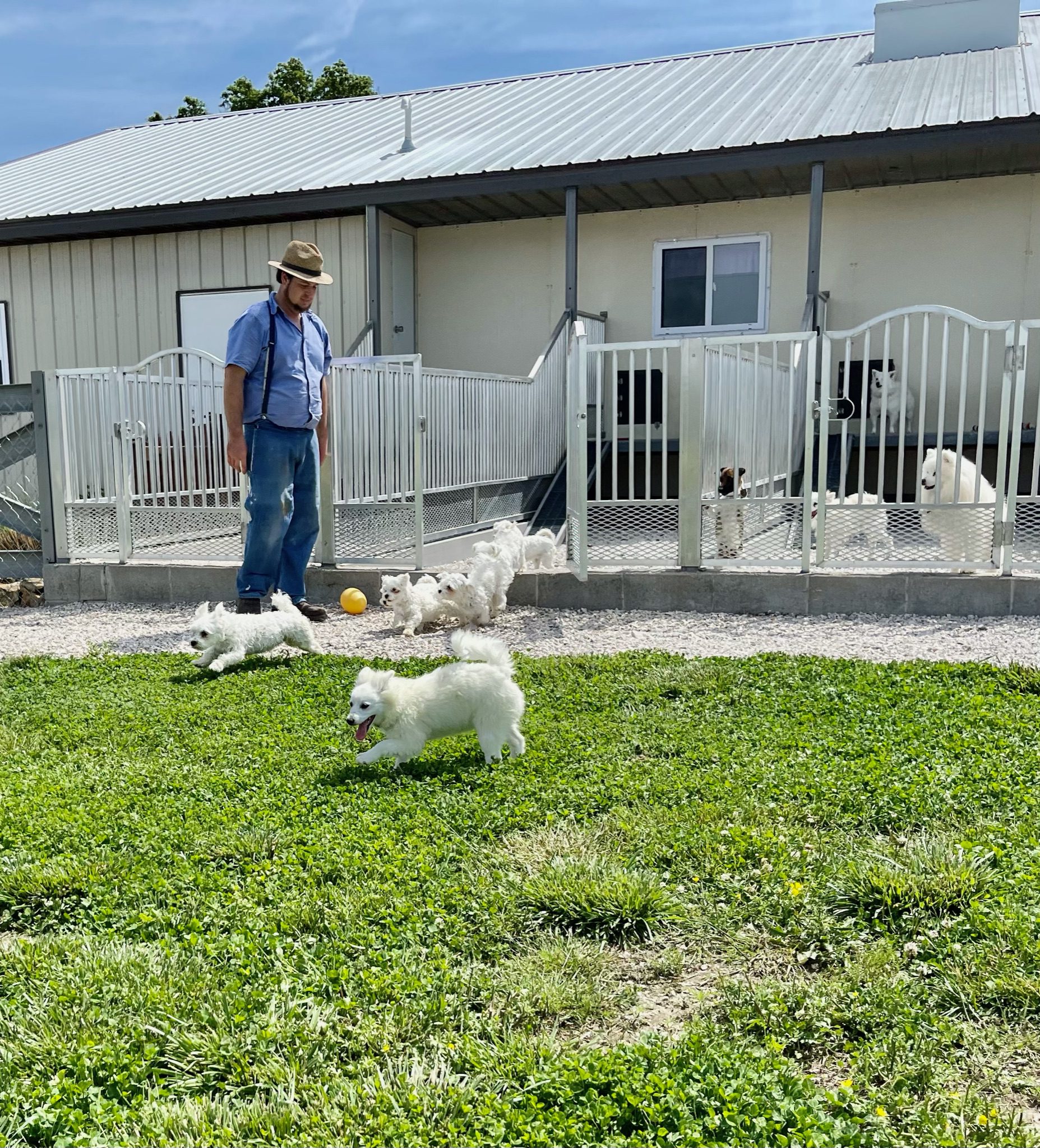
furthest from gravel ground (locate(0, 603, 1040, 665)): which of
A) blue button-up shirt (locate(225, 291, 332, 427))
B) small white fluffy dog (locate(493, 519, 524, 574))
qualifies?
blue button-up shirt (locate(225, 291, 332, 427))

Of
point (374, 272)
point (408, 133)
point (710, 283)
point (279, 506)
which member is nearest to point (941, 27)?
point (710, 283)

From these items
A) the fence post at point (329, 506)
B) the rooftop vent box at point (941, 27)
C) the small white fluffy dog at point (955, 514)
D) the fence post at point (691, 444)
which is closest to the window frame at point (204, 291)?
the fence post at point (329, 506)

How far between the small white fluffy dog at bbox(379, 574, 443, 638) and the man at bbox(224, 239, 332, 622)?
913mm

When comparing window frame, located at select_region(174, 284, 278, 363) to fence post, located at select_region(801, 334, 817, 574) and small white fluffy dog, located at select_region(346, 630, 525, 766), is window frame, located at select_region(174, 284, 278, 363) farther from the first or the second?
small white fluffy dog, located at select_region(346, 630, 525, 766)

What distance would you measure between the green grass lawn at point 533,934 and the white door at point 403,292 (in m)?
10.1

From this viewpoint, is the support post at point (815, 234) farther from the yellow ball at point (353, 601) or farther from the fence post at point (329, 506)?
the yellow ball at point (353, 601)

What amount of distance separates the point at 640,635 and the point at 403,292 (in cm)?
865

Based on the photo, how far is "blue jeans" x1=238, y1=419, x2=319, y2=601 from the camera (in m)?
7.09

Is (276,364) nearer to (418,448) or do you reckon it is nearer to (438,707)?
(418,448)

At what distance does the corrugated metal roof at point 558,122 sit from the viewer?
11.9m

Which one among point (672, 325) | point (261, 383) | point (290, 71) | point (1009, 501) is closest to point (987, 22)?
point (672, 325)

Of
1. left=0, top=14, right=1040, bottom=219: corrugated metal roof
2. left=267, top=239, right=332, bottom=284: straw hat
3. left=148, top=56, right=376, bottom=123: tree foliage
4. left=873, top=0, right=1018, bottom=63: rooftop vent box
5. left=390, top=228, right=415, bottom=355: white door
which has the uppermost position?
left=148, top=56, right=376, bottom=123: tree foliage

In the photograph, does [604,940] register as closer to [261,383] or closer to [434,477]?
[261,383]

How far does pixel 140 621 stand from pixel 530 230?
835cm
